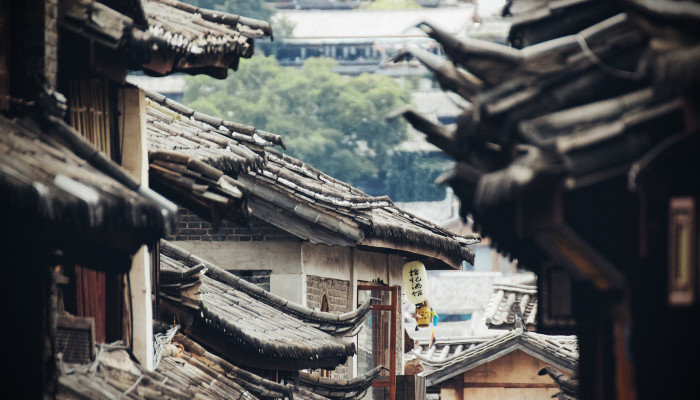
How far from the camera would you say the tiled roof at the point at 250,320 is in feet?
46.2

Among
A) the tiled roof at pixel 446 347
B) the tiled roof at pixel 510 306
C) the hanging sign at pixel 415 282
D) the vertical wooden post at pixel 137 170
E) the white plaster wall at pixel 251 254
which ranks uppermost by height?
the vertical wooden post at pixel 137 170

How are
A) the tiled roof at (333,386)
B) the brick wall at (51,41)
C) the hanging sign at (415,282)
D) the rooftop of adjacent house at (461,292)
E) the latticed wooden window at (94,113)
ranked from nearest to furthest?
the brick wall at (51,41) → the latticed wooden window at (94,113) → the tiled roof at (333,386) → the hanging sign at (415,282) → the rooftop of adjacent house at (461,292)

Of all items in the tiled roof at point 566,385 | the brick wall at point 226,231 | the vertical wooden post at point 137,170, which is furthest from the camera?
the brick wall at point 226,231

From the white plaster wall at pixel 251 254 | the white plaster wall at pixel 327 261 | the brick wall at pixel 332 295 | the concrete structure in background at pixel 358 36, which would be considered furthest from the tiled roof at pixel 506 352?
the concrete structure in background at pixel 358 36

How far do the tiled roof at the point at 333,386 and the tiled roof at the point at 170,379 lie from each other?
3.07 meters

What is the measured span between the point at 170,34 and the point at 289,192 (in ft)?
25.6

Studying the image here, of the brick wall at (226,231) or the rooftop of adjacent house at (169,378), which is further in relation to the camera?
the brick wall at (226,231)

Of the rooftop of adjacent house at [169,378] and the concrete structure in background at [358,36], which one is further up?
the concrete structure in background at [358,36]

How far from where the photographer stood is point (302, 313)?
59.9ft

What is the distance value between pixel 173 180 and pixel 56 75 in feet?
7.50

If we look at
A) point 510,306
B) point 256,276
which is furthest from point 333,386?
point 510,306

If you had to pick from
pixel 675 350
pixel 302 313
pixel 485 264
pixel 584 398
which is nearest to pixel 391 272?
pixel 302 313

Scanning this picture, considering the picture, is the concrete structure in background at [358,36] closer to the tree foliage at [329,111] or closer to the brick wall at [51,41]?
the tree foliage at [329,111]

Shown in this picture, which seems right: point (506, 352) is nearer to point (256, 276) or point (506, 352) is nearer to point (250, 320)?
point (256, 276)
